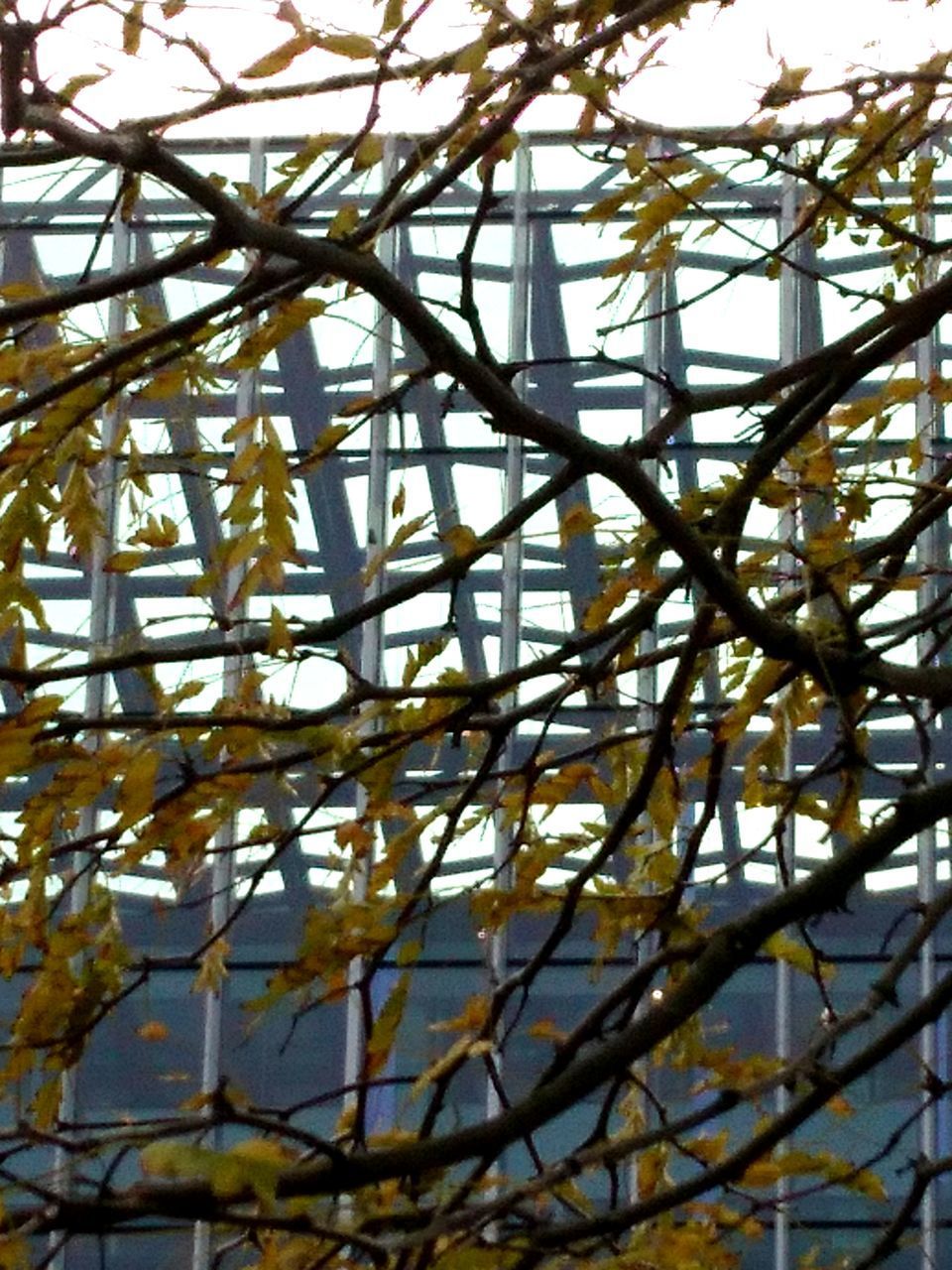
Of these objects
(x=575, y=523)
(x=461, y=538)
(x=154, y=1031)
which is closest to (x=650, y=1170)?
(x=154, y=1031)

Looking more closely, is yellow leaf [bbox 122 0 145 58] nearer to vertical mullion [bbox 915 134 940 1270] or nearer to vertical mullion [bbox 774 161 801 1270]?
vertical mullion [bbox 915 134 940 1270]

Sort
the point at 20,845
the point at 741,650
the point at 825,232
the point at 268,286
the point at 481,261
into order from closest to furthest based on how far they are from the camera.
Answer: the point at 268,286, the point at 20,845, the point at 741,650, the point at 825,232, the point at 481,261

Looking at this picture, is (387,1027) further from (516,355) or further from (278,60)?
(516,355)

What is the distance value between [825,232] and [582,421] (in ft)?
26.7

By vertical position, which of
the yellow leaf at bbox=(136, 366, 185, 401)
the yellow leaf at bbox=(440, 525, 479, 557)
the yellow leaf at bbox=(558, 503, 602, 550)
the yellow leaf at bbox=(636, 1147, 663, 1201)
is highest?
the yellow leaf at bbox=(136, 366, 185, 401)

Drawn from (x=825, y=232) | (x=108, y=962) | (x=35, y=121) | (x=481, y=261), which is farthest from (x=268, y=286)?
(x=481, y=261)

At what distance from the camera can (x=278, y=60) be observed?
7.77 ft

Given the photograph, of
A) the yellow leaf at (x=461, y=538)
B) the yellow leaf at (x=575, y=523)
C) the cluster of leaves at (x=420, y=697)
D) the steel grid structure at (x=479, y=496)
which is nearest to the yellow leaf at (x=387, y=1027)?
the cluster of leaves at (x=420, y=697)

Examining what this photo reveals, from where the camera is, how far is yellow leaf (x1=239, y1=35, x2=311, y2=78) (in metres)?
2.33

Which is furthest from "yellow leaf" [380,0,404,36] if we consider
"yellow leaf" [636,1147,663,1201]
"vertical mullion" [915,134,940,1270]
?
"vertical mullion" [915,134,940,1270]

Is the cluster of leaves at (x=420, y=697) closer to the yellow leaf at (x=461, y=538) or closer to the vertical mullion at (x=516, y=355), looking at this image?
the yellow leaf at (x=461, y=538)

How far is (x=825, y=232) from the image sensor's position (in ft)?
14.6

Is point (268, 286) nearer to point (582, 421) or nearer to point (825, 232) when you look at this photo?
point (825, 232)

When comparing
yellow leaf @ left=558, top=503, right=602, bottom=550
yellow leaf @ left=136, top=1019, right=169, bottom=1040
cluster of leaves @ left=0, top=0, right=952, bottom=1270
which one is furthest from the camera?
yellow leaf @ left=136, top=1019, right=169, bottom=1040
